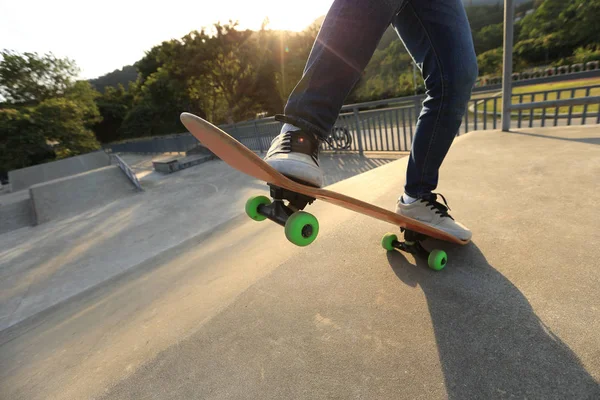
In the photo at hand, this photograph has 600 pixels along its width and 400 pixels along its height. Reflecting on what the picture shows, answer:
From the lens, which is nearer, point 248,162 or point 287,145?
point 248,162

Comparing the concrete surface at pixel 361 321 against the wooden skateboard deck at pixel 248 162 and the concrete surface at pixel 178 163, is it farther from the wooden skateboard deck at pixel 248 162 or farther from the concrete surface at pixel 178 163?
the concrete surface at pixel 178 163

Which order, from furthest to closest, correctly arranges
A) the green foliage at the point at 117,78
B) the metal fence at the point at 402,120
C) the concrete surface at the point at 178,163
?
the green foliage at the point at 117,78, the concrete surface at the point at 178,163, the metal fence at the point at 402,120

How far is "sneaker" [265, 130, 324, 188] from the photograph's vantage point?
907mm

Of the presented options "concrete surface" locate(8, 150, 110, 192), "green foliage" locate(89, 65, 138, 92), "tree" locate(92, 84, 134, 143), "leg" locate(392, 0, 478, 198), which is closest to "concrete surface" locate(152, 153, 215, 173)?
"concrete surface" locate(8, 150, 110, 192)

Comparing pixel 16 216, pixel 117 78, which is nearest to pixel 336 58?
pixel 16 216

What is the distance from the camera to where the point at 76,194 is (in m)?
7.27

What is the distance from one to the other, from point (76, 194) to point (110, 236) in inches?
155

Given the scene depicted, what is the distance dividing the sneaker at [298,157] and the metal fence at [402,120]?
3.39 m

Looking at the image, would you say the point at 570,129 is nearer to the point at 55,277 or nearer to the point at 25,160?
the point at 55,277

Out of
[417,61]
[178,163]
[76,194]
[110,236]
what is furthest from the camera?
[178,163]

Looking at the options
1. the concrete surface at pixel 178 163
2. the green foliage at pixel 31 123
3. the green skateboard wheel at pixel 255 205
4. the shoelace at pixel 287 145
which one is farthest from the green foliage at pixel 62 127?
the shoelace at pixel 287 145

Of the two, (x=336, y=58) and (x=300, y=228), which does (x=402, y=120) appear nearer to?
(x=336, y=58)

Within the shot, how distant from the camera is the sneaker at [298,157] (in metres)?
0.91

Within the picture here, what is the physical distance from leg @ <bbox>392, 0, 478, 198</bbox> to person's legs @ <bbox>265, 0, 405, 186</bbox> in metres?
0.22
